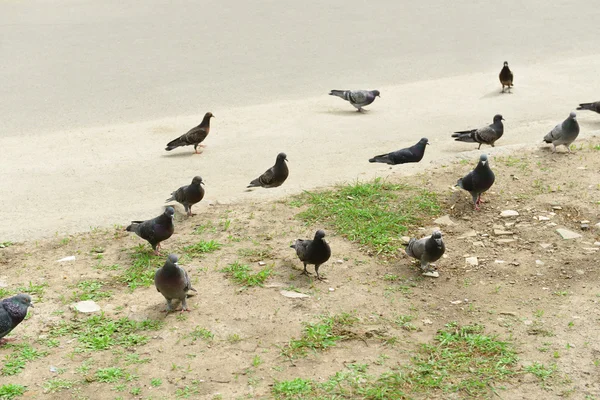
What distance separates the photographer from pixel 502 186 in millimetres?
8008

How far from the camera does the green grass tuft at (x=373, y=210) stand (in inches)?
275

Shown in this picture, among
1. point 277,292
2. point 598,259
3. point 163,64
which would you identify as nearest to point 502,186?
point 598,259

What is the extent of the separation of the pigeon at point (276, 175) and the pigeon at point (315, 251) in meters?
2.07

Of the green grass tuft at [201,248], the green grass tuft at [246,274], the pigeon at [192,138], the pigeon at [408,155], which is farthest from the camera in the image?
the pigeon at [192,138]

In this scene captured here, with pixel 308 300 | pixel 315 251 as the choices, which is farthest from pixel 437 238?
pixel 308 300

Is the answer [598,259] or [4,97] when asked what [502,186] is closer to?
[598,259]

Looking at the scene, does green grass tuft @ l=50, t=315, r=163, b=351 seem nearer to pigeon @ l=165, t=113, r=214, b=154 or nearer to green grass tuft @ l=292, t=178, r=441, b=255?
green grass tuft @ l=292, t=178, r=441, b=255

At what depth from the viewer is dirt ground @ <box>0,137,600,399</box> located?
5.01m

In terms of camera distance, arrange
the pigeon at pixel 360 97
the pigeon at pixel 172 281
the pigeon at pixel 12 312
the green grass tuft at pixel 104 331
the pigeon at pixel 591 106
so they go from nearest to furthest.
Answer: the pigeon at pixel 12 312, the green grass tuft at pixel 104 331, the pigeon at pixel 172 281, the pigeon at pixel 591 106, the pigeon at pixel 360 97

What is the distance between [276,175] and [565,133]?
338 centimetres

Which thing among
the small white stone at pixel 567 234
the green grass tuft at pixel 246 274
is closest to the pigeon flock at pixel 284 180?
the green grass tuft at pixel 246 274

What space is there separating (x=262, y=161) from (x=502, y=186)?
2896mm

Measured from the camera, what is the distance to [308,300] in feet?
19.4

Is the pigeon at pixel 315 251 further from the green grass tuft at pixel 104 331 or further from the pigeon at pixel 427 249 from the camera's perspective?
the green grass tuft at pixel 104 331
